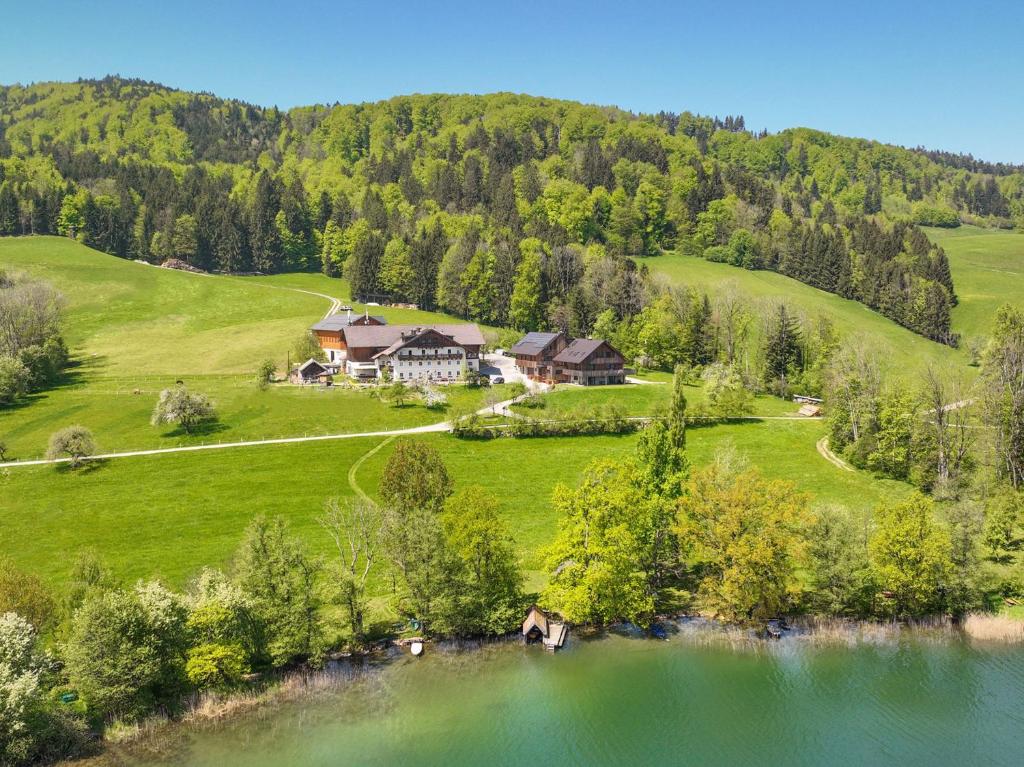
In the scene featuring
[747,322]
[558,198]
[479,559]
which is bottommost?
[479,559]

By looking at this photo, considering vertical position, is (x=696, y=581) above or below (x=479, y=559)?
below

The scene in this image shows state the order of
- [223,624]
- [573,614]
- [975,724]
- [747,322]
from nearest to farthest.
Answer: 1. [975,724]
2. [223,624]
3. [573,614]
4. [747,322]

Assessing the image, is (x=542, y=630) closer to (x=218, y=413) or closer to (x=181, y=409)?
(x=181, y=409)

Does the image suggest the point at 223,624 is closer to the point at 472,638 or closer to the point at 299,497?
the point at 472,638

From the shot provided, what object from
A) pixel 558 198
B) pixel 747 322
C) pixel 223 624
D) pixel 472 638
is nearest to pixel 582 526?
pixel 472 638

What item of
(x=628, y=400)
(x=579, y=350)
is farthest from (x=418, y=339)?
(x=628, y=400)

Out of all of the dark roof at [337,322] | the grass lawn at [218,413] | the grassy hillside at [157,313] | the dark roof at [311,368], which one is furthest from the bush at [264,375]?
the dark roof at [337,322]

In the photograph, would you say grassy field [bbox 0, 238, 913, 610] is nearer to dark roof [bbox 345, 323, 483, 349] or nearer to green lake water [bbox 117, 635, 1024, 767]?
green lake water [bbox 117, 635, 1024, 767]
